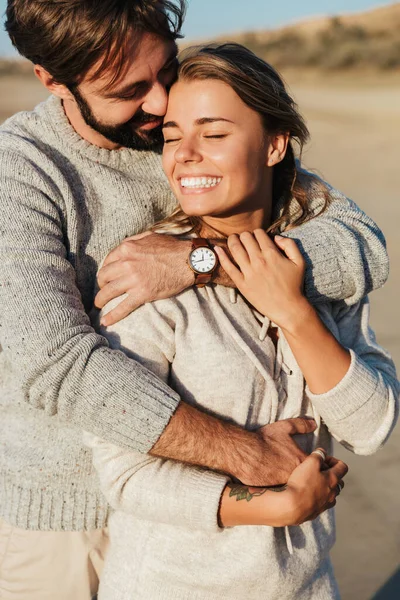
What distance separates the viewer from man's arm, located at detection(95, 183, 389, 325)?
83.5 inches

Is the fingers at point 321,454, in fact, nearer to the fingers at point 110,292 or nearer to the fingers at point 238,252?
the fingers at point 238,252

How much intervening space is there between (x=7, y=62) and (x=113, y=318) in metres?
38.9

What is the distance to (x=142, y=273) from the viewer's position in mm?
2121

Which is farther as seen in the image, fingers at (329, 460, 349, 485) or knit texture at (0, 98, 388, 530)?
fingers at (329, 460, 349, 485)

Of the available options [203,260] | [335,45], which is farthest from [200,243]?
[335,45]

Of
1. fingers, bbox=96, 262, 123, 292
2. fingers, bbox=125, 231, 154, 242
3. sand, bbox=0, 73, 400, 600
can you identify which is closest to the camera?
fingers, bbox=96, 262, 123, 292

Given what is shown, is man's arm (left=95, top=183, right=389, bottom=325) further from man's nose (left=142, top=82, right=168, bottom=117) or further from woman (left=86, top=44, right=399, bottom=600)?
man's nose (left=142, top=82, right=168, bottom=117)

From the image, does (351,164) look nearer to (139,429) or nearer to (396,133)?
(396,133)

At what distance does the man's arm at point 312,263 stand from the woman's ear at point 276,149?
210mm

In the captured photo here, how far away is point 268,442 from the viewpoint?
82.0 inches

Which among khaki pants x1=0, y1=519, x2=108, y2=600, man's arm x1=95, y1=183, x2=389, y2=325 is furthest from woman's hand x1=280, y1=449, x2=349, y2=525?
khaki pants x1=0, y1=519, x2=108, y2=600

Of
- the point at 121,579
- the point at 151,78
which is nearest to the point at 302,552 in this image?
the point at 121,579

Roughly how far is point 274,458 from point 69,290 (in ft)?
2.28

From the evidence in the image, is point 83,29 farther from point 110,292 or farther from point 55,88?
point 110,292
